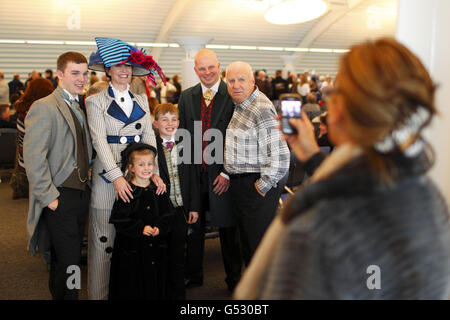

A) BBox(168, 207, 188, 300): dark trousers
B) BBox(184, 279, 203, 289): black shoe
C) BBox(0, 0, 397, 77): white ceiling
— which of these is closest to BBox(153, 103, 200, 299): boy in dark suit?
BBox(168, 207, 188, 300): dark trousers

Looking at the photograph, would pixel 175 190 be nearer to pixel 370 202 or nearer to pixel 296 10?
pixel 370 202

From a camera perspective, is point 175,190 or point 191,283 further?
point 191,283

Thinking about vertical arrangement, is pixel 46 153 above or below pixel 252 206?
above

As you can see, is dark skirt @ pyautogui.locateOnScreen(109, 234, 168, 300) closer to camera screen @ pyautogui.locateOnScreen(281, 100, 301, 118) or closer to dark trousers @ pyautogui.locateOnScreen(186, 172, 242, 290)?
dark trousers @ pyautogui.locateOnScreen(186, 172, 242, 290)

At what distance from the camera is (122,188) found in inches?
97.3

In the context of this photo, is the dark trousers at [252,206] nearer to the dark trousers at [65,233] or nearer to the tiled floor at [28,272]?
the tiled floor at [28,272]

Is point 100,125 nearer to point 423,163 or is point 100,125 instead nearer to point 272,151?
point 272,151

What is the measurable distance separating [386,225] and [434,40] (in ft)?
4.38

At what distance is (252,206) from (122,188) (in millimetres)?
919

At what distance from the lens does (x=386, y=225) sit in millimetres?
987

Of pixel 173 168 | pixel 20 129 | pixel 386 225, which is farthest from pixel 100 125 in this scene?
pixel 386 225

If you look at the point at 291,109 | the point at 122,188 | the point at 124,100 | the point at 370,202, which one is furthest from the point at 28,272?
the point at 370,202

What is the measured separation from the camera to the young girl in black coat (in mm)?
2543

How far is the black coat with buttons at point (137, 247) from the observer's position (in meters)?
2.54
